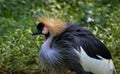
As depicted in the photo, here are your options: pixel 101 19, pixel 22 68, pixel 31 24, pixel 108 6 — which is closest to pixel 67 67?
pixel 22 68

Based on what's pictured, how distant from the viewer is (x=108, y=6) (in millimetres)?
7812

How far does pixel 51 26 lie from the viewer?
4754mm

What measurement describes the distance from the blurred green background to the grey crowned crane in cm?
79

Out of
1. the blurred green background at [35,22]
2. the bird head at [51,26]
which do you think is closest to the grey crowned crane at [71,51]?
the bird head at [51,26]

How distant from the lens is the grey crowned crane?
4.62 meters

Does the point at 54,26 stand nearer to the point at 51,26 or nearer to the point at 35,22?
the point at 51,26

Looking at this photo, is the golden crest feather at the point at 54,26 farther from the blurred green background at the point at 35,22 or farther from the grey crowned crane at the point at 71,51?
the blurred green background at the point at 35,22

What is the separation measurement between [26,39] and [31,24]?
67 centimetres

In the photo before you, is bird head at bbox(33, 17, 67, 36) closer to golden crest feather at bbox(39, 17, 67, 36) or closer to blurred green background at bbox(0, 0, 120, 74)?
golden crest feather at bbox(39, 17, 67, 36)

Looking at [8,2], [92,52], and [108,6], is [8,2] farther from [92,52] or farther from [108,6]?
[92,52]

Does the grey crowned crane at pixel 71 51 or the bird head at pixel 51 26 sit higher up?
the bird head at pixel 51 26

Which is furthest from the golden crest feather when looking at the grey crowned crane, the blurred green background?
the blurred green background

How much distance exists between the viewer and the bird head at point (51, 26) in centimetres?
474

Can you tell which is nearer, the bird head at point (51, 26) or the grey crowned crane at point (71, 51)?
the grey crowned crane at point (71, 51)
